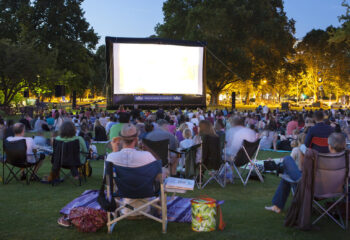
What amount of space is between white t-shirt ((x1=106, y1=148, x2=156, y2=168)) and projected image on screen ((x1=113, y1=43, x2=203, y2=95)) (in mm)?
14896

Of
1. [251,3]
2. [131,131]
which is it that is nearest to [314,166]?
[131,131]

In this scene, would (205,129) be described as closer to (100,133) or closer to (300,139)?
(300,139)

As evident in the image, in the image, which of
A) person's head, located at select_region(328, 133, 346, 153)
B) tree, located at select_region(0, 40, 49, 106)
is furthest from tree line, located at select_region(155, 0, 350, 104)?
person's head, located at select_region(328, 133, 346, 153)

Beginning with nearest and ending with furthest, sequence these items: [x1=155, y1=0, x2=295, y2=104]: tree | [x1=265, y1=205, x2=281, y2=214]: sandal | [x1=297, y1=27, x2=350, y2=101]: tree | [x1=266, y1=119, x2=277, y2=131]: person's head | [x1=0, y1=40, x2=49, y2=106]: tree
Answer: [x1=265, y1=205, x2=281, y2=214]: sandal
[x1=266, y1=119, x2=277, y2=131]: person's head
[x1=0, y1=40, x2=49, y2=106]: tree
[x1=155, y1=0, x2=295, y2=104]: tree
[x1=297, y1=27, x2=350, y2=101]: tree

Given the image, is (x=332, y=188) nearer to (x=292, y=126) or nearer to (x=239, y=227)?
(x=239, y=227)

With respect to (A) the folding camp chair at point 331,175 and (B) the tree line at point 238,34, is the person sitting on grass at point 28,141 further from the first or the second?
(B) the tree line at point 238,34

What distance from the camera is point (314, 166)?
3.75 m

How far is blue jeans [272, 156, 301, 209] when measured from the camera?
436 cm

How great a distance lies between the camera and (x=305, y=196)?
12.5 ft

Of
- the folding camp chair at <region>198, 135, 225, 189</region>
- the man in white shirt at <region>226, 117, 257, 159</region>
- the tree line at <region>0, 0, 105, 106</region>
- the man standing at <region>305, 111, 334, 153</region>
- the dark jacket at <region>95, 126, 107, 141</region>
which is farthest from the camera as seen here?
the tree line at <region>0, 0, 105, 106</region>

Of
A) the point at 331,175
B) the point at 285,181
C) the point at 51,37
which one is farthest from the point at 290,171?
the point at 51,37

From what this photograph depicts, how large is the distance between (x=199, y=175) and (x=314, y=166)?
283 cm

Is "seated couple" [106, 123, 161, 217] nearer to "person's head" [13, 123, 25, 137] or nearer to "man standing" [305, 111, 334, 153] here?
"person's head" [13, 123, 25, 137]

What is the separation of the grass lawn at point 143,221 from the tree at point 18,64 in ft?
72.8
